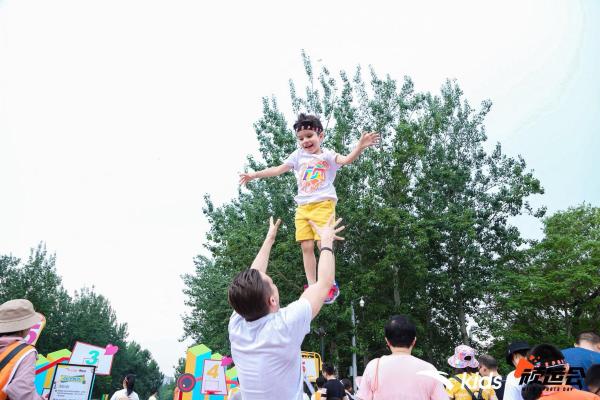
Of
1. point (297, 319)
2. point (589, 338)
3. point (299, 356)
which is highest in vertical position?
point (297, 319)

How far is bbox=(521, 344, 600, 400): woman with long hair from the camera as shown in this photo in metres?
3.28

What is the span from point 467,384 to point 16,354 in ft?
17.2

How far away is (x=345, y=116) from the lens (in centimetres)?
2700

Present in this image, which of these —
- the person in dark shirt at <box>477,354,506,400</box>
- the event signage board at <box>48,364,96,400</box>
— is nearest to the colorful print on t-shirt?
the person in dark shirt at <box>477,354,506,400</box>

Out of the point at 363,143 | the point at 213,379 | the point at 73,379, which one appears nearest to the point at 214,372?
the point at 213,379

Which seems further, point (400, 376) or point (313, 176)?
point (313, 176)

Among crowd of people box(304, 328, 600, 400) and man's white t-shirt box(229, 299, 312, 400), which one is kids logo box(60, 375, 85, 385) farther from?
man's white t-shirt box(229, 299, 312, 400)

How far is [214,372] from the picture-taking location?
40.0 feet

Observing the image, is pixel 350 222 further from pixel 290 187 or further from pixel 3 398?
pixel 3 398

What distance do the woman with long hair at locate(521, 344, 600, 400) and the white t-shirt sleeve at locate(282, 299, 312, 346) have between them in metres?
2.12

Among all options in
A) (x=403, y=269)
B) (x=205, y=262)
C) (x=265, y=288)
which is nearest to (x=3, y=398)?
(x=265, y=288)

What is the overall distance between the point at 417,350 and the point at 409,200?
8.41 m

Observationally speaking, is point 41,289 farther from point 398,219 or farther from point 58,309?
point 398,219

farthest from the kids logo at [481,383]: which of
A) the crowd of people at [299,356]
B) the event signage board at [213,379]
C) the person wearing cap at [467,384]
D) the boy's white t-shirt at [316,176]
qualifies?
the event signage board at [213,379]
